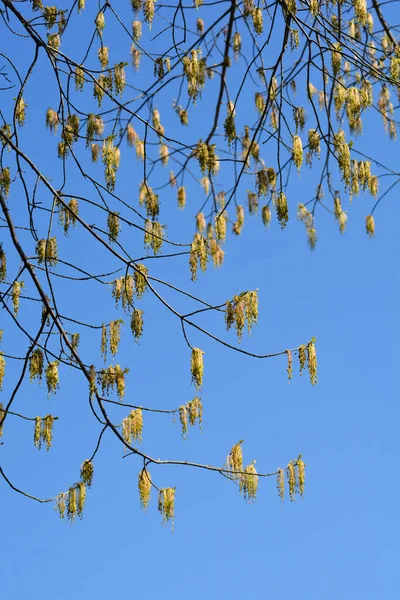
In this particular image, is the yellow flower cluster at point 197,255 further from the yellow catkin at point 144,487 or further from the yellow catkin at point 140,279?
the yellow catkin at point 144,487

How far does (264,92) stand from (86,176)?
3.30ft

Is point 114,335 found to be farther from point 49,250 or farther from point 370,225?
point 370,225

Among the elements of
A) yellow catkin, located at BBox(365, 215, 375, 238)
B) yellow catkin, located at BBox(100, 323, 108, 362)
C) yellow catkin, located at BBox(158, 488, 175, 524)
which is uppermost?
yellow catkin, located at BBox(365, 215, 375, 238)

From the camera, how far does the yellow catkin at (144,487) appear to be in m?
4.45

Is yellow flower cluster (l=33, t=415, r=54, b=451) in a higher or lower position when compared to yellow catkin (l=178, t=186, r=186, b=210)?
lower

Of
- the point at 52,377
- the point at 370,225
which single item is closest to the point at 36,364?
the point at 52,377

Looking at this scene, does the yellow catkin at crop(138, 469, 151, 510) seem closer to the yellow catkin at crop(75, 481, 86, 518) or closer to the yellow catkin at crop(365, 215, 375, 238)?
the yellow catkin at crop(75, 481, 86, 518)

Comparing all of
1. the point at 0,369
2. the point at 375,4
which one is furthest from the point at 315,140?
the point at 0,369

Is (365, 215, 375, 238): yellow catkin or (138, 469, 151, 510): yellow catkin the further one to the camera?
(365, 215, 375, 238): yellow catkin

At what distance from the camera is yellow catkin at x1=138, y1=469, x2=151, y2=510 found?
14.6 feet

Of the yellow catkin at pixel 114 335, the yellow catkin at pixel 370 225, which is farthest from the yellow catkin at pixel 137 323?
the yellow catkin at pixel 370 225

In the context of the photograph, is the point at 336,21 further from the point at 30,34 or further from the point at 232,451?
the point at 232,451

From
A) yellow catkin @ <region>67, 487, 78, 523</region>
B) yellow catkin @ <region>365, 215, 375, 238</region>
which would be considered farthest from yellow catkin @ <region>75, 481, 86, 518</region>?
yellow catkin @ <region>365, 215, 375, 238</region>

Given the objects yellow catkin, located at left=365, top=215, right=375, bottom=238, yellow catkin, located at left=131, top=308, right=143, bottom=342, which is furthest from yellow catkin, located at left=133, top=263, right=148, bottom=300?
yellow catkin, located at left=365, top=215, right=375, bottom=238
